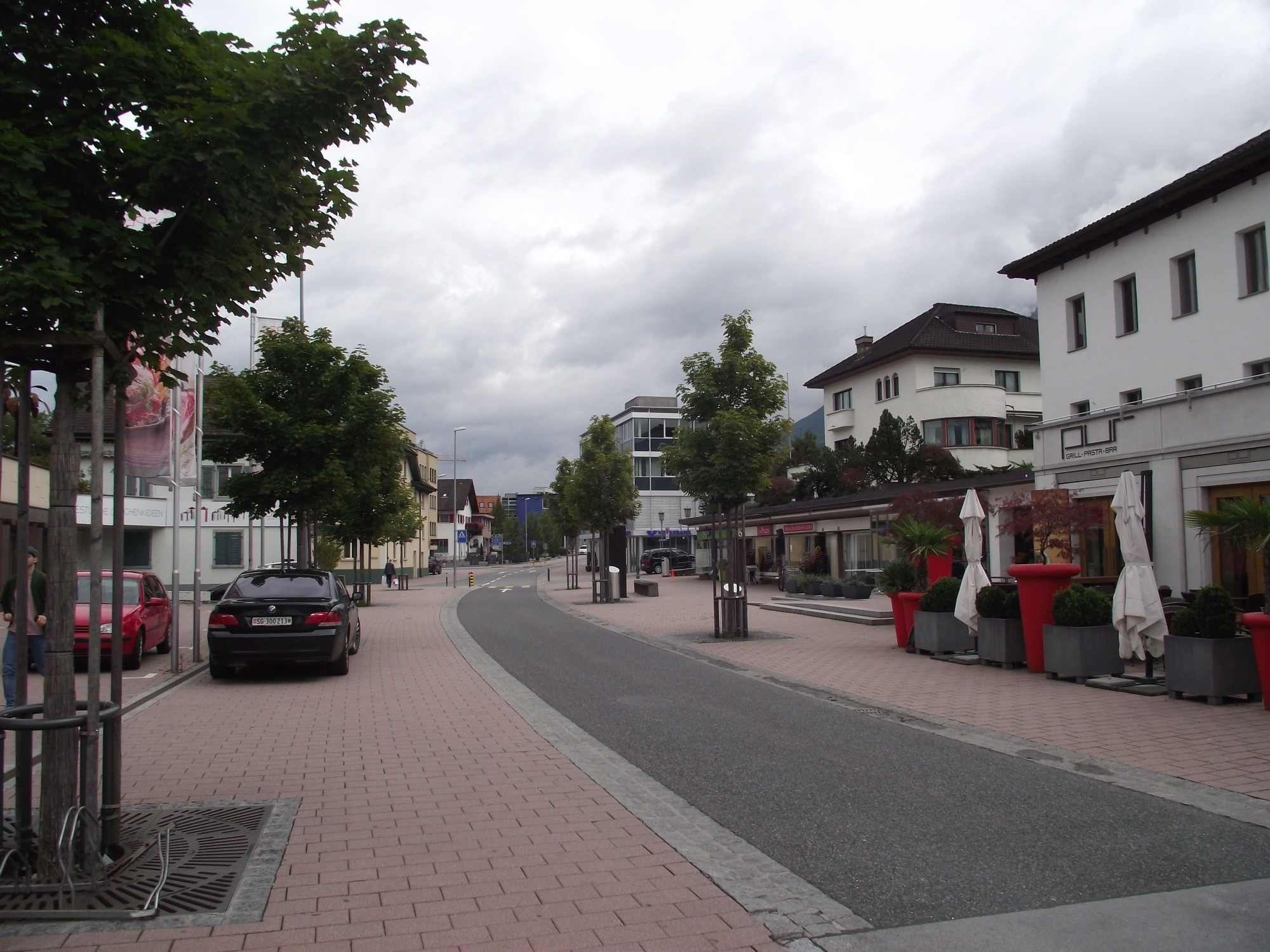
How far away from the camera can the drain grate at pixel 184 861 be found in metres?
4.57

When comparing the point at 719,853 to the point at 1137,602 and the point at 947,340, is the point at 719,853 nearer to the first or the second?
the point at 1137,602

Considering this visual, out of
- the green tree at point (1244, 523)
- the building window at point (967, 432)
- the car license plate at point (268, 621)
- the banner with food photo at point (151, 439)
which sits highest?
the building window at point (967, 432)

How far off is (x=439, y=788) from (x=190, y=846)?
75.1 inches

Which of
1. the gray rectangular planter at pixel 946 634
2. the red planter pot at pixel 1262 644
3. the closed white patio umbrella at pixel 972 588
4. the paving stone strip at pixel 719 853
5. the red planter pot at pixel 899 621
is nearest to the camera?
the paving stone strip at pixel 719 853

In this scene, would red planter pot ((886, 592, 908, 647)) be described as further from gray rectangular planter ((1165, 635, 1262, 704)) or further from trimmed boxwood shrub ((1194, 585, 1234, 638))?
trimmed boxwood shrub ((1194, 585, 1234, 638))

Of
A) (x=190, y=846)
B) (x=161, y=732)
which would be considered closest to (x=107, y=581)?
(x=161, y=732)

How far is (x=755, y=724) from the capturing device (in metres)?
9.66

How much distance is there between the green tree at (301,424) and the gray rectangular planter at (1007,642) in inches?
447

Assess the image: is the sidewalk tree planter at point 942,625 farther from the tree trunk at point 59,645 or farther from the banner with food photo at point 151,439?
the tree trunk at point 59,645

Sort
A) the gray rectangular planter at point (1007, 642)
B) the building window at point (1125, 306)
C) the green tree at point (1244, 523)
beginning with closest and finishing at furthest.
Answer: the green tree at point (1244, 523) < the gray rectangular planter at point (1007, 642) < the building window at point (1125, 306)

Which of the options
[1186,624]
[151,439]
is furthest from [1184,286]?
[151,439]

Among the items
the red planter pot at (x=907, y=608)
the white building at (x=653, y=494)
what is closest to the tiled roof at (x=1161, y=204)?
the red planter pot at (x=907, y=608)

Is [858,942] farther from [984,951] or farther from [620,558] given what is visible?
[620,558]

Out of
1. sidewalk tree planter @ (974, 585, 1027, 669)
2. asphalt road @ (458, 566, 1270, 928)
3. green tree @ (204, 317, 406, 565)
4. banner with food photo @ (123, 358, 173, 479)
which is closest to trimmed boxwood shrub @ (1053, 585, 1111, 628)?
sidewalk tree planter @ (974, 585, 1027, 669)
